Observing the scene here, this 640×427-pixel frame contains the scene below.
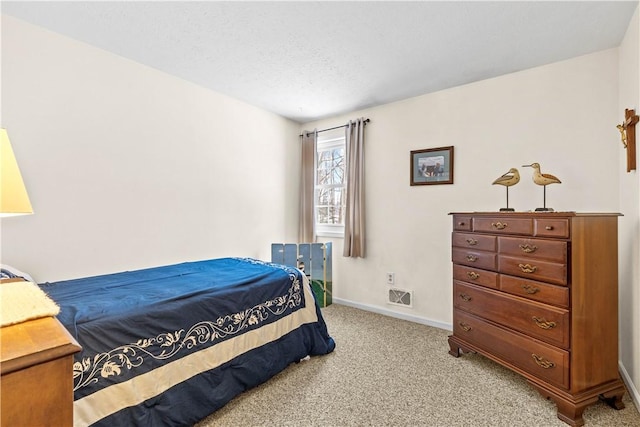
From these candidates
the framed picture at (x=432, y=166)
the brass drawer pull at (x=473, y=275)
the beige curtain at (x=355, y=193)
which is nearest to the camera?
the brass drawer pull at (x=473, y=275)

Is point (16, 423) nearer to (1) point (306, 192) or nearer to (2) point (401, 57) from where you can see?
(2) point (401, 57)

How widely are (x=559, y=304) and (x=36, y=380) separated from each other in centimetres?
230

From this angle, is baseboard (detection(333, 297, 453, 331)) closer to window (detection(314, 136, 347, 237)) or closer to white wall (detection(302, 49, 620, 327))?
white wall (detection(302, 49, 620, 327))

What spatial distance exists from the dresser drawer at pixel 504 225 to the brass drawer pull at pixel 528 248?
0.24 feet

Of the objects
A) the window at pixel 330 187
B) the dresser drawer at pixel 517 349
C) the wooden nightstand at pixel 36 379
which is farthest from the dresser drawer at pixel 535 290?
the wooden nightstand at pixel 36 379

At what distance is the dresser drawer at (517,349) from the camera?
1751 millimetres

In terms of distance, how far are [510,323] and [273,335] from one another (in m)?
1.61

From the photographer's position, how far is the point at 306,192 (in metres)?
4.04

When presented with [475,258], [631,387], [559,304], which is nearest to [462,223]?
[475,258]

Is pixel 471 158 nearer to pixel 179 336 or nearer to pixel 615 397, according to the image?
pixel 615 397

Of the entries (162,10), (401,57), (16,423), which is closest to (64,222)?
(162,10)

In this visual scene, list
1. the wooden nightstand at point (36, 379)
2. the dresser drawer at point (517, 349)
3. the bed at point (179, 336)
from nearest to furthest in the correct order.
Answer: the wooden nightstand at point (36, 379) → the bed at point (179, 336) → the dresser drawer at point (517, 349)

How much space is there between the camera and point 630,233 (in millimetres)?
1972

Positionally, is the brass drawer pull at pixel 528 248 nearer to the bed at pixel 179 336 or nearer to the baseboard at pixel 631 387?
the baseboard at pixel 631 387
